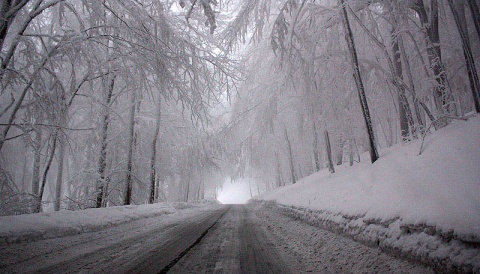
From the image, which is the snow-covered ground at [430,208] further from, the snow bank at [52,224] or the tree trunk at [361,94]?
the snow bank at [52,224]

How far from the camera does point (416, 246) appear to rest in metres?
2.14

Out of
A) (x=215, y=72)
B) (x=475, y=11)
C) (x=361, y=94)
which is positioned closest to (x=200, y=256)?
(x=215, y=72)

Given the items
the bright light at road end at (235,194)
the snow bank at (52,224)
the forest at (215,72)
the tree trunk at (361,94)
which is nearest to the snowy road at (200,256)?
the snow bank at (52,224)

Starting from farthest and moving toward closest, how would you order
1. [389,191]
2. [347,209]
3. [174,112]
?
[174,112] → [347,209] → [389,191]

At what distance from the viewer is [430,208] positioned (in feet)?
7.59

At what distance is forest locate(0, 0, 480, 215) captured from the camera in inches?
193

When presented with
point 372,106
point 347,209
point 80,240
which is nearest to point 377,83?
point 372,106

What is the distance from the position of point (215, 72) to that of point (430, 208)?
5300 mm

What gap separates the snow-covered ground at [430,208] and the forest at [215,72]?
144 centimetres

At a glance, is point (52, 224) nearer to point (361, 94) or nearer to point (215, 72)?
point (215, 72)

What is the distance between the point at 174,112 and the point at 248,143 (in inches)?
236

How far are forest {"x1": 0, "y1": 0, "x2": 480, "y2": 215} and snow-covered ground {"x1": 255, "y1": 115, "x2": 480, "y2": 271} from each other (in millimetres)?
1442

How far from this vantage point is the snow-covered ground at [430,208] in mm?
1831

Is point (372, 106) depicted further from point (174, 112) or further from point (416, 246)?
point (174, 112)
